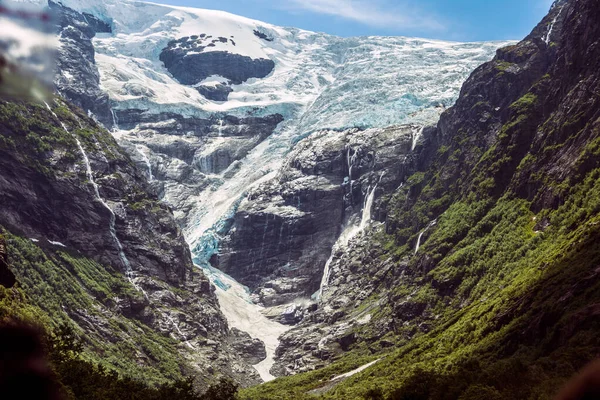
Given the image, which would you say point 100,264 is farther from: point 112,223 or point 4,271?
point 4,271

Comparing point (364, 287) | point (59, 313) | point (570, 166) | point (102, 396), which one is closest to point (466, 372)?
point (102, 396)

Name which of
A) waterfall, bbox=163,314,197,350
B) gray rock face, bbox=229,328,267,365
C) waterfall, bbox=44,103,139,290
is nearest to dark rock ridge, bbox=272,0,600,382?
gray rock face, bbox=229,328,267,365

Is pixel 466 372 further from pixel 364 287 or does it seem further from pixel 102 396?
pixel 364 287

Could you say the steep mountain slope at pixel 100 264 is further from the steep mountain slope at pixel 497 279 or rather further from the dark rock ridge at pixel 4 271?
the dark rock ridge at pixel 4 271

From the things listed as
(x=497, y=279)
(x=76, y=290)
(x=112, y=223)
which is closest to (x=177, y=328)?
(x=76, y=290)

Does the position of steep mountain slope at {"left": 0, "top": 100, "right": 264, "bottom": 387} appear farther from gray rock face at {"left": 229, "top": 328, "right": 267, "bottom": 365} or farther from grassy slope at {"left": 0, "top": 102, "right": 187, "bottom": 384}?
gray rock face at {"left": 229, "top": 328, "right": 267, "bottom": 365}

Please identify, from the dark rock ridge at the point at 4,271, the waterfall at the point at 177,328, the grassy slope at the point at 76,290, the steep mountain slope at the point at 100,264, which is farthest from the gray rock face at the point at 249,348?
the dark rock ridge at the point at 4,271
